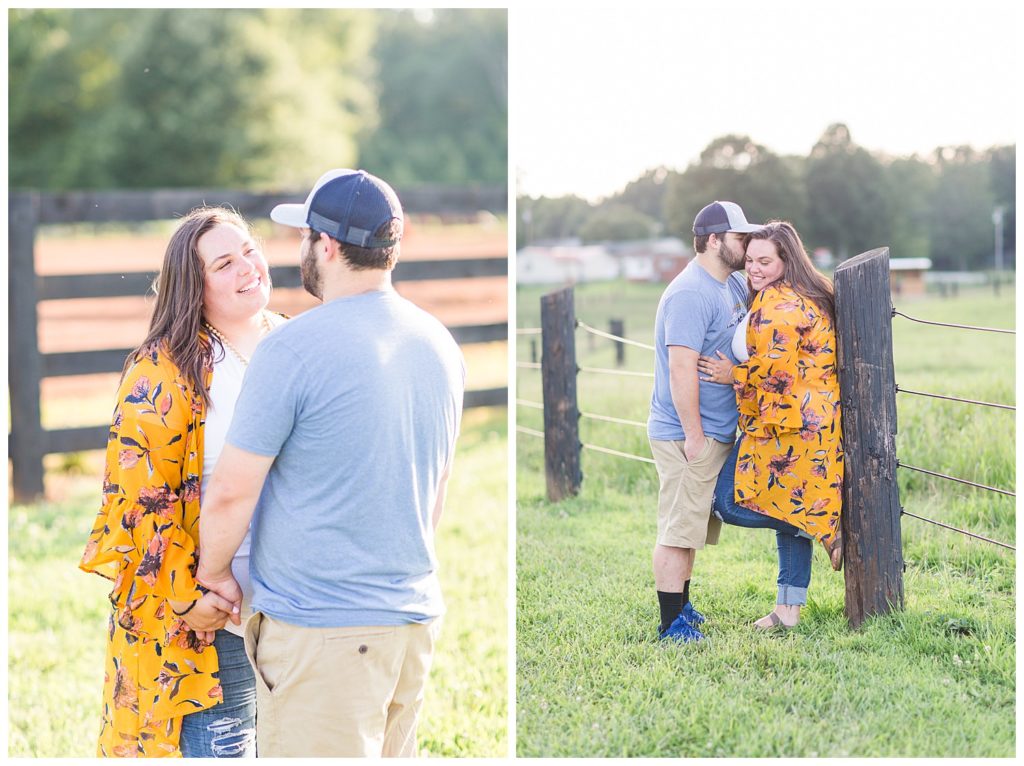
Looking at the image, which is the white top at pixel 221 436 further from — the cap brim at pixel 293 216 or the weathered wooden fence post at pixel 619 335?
the weathered wooden fence post at pixel 619 335

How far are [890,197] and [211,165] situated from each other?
76.7ft

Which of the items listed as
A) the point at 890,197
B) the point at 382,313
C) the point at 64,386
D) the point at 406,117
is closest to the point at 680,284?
the point at 382,313

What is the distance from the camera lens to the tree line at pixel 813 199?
13.4 ft

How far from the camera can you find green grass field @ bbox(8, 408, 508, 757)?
3.18m

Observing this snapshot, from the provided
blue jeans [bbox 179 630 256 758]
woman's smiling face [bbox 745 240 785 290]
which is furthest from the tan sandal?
blue jeans [bbox 179 630 256 758]

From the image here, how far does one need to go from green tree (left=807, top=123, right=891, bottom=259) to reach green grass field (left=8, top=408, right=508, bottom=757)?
229cm

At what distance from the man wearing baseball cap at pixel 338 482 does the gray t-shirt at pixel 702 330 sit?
111 cm

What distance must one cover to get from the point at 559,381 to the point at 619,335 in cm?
122

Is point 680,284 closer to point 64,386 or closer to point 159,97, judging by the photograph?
point 64,386

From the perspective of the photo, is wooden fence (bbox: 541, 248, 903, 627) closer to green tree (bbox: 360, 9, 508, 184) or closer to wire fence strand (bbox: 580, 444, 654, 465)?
wire fence strand (bbox: 580, 444, 654, 465)

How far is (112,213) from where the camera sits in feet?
20.6

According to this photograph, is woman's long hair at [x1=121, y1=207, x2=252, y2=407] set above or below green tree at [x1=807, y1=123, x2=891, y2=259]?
below

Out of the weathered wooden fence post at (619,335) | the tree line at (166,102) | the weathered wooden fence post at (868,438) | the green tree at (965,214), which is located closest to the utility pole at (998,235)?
the green tree at (965,214)

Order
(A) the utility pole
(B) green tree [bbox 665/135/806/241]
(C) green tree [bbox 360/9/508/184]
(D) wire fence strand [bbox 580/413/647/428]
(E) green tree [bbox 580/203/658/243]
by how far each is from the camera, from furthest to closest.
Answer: (C) green tree [bbox 360/9/508/184] < (A) the utility pole < (E) green tree [bbox 580/203/658/243] < (D) wire fence strand [bbox 580/413/647/428] < (B) green tree [bbox 665/135/806/241]
